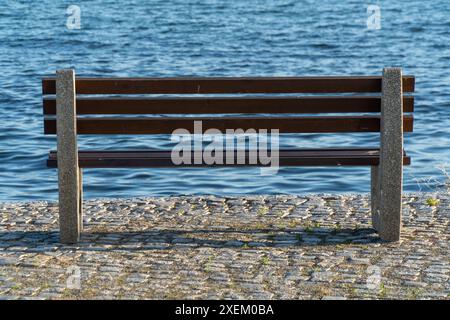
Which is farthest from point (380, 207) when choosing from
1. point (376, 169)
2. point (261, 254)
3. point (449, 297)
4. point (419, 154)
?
point (419, 154)

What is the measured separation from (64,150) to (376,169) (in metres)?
2.15

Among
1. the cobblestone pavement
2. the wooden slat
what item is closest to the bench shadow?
the cobblestone pavement

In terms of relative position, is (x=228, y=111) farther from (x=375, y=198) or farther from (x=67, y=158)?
(x=375, y=198)

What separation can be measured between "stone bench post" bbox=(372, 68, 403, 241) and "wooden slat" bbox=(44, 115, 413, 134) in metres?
0.17

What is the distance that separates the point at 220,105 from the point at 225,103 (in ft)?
0.13

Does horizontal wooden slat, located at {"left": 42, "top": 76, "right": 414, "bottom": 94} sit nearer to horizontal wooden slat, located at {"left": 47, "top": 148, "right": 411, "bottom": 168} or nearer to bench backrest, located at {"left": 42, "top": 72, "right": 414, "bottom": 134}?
bench backrest, located at {"left": 42, "top": 72, "right": 414, "bottom": 134}

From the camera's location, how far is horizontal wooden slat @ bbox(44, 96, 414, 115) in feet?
23.7

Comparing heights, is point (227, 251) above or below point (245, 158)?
below

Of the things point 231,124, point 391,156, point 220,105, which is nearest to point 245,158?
point 231,124

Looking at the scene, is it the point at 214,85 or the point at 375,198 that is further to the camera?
the point at 375,198

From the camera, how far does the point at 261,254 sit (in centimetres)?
698

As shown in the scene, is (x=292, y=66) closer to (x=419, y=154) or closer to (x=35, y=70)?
(x=35, y=70)

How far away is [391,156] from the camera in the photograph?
7.24m
